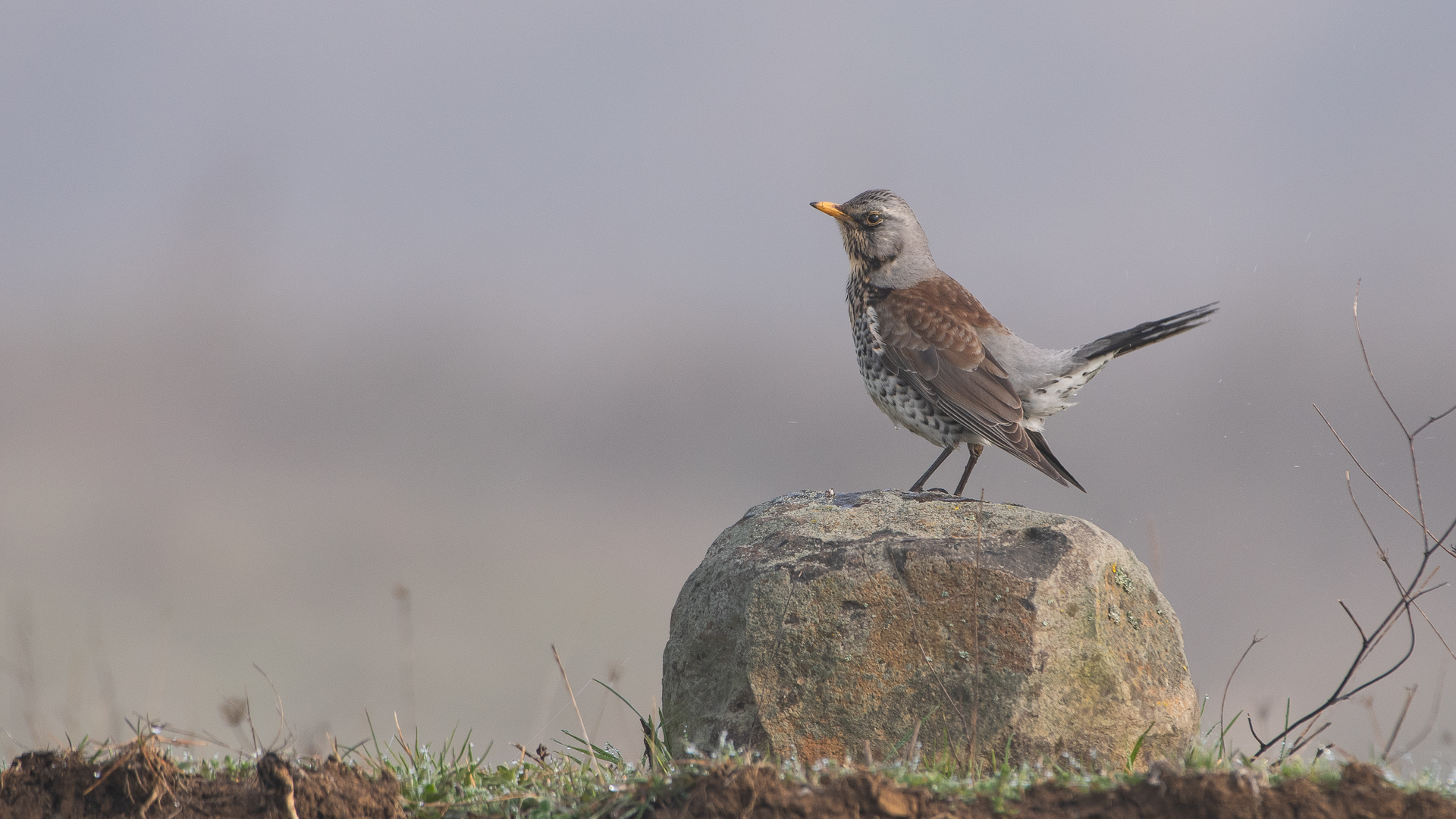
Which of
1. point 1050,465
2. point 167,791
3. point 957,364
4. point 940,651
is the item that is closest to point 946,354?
point 957,364

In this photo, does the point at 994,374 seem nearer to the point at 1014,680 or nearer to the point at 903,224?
the point at 903,224

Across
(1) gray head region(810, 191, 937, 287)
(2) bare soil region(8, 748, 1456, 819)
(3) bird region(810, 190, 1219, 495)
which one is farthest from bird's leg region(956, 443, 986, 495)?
(2) bare soil region(8, 748, 1456, 819)

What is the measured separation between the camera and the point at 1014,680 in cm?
398

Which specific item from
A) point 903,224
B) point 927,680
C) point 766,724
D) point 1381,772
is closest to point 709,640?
point 766,724

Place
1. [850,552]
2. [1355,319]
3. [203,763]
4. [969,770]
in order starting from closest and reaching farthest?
1. [969,770]
2. [203,763]
3. [850,552]
4. [1355,319]

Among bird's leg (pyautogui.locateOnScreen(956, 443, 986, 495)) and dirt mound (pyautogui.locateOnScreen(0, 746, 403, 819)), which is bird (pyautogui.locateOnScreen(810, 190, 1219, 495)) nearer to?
bird's leg (pyautogui.locateOnScreen(956, 443, 986, 495))

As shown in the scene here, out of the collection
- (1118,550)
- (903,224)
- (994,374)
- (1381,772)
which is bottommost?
(1381,772)

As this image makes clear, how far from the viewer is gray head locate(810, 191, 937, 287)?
6523mm

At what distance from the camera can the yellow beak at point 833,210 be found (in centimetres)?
655

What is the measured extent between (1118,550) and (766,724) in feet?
5.29

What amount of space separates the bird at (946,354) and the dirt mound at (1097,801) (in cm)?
263

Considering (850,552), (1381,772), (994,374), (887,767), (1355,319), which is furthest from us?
(994,374)

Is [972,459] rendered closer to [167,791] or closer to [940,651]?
[940,651]

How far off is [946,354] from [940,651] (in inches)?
87.7
